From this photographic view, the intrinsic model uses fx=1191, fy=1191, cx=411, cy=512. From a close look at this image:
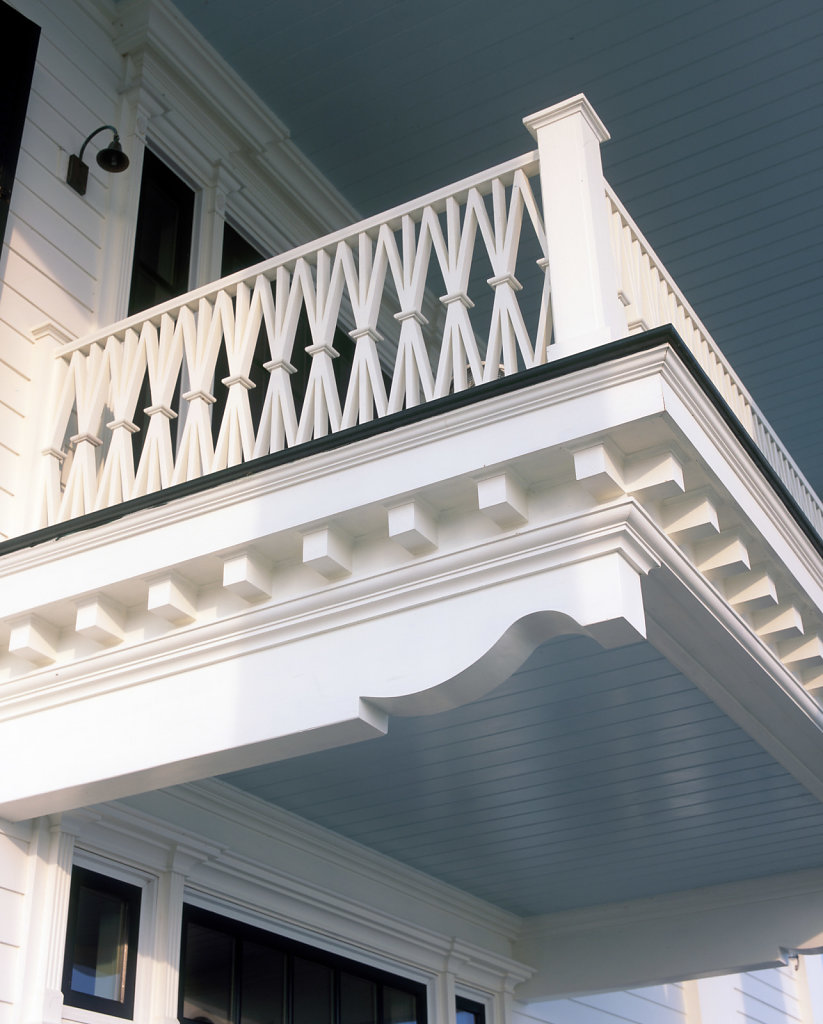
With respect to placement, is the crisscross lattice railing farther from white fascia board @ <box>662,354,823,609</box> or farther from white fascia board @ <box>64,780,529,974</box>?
white fascia board @ <box>64,780,529,974</box>

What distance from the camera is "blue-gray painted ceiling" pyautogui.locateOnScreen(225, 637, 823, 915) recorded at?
4.19m

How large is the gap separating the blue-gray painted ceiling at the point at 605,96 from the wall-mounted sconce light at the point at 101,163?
1.14 metres

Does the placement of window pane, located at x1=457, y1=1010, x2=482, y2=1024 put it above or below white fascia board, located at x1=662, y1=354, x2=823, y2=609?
below

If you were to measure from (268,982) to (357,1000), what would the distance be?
0.61 m

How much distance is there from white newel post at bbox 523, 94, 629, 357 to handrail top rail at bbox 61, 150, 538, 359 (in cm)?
11

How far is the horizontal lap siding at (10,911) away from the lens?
3305 mm

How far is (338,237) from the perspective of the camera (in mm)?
3639

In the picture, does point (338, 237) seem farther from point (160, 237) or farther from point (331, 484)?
point (160, 237)

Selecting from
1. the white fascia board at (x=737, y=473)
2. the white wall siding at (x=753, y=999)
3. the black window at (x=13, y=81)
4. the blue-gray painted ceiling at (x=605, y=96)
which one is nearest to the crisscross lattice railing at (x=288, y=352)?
the white fascia board at (x=737, y=473)

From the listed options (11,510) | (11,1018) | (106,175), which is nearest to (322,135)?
(106,175)

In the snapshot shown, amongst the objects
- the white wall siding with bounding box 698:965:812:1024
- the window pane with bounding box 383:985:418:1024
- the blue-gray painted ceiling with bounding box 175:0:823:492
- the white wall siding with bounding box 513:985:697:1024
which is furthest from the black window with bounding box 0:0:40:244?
the white wall siding with bounding box 698:965:812:1024

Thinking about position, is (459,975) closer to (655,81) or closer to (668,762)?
(668,762)

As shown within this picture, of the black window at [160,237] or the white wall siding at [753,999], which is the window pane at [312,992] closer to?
the black window at [160,237]

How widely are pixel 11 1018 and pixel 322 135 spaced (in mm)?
4195
